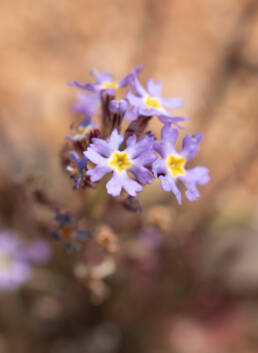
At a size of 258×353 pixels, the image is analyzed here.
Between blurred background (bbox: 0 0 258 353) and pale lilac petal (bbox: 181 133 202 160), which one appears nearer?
pale lilac petal (bbox: 181 133 202 160)

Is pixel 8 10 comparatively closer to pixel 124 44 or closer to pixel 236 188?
pixel 124 44

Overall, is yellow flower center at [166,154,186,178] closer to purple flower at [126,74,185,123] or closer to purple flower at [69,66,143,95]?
purple flower at [126,74,185,123]

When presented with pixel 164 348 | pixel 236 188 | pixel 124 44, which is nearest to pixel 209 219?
pixel 236 188

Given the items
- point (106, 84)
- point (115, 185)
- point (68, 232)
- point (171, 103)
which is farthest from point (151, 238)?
point (115, 185)

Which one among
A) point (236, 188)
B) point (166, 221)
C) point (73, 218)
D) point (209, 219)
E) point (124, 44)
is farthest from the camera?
point (124, 44)

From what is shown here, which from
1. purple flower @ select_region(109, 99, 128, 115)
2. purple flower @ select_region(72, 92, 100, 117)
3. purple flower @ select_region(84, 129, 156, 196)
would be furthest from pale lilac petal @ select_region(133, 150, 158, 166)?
purple flower @ select_region(72, 92, 100, 117)

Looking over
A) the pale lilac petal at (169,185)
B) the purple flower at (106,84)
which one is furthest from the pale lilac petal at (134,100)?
the pale lilac petal at (169,185)

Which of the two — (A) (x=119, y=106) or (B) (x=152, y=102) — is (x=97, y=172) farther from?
(B) (x=152, y=102)
